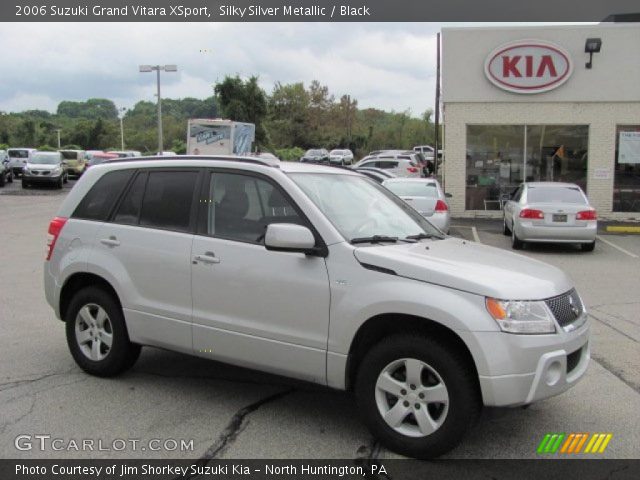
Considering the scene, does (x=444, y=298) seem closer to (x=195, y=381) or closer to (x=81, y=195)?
(x=195, y=381)

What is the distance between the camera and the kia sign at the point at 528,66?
18.4 m

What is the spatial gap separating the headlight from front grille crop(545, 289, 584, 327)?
4.3 inches

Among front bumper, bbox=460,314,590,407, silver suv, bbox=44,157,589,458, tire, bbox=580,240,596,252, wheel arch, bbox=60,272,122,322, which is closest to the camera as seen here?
front bumper, bbox=460,314,590,407

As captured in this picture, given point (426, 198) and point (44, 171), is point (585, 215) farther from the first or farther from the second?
point (44, 171)

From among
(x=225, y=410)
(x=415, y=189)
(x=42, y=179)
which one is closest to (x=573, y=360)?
(x=225, y=410)

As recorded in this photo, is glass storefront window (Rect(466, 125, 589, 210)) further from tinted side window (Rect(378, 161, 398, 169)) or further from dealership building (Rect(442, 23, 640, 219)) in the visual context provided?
tinted side window (Rect(378, 161, 398, 169))

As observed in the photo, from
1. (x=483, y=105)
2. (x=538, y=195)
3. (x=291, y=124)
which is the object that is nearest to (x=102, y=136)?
(x=291, y=124)

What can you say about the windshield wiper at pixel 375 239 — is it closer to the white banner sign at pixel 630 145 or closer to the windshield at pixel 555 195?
the windshield at pixel 555 195

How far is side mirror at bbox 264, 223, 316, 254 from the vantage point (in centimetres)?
406

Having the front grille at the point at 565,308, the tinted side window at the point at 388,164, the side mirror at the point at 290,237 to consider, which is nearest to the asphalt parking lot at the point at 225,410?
the front grille at the point at 565,308

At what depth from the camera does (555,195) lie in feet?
44.8

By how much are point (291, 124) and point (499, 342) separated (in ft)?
230

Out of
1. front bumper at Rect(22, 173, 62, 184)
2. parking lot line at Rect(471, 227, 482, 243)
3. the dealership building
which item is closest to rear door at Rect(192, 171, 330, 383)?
parking lot line at Rect(471, 227, 482, 243)

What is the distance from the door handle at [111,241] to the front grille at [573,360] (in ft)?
11.2
